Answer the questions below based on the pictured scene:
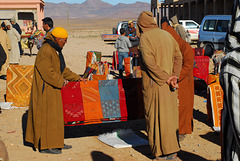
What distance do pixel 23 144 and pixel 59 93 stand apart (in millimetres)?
1305

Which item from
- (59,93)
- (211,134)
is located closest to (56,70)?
(59,93)

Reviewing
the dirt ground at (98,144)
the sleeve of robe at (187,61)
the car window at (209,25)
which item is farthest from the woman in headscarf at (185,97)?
the car window at (209,25)

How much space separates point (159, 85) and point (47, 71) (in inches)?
59.0

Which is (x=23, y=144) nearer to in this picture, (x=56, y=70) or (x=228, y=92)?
(x=56, y=70)

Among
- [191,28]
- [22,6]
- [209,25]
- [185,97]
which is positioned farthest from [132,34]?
[22,6]

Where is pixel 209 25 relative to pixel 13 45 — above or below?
above

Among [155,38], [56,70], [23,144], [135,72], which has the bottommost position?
[23,144]

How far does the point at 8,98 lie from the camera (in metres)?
7.96

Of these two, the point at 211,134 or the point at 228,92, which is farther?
the point at 211,134

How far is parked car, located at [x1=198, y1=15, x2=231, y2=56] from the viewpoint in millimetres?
17281

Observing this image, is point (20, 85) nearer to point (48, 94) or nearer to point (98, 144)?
point (98, 144)

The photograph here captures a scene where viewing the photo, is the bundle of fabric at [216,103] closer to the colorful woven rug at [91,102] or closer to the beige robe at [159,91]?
the beige robe at [159,91]

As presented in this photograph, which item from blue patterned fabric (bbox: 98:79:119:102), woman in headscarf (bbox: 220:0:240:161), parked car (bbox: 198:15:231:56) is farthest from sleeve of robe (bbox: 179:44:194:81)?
parked car (bbox: 198:15:231:56)

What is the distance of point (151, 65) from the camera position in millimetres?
4324
